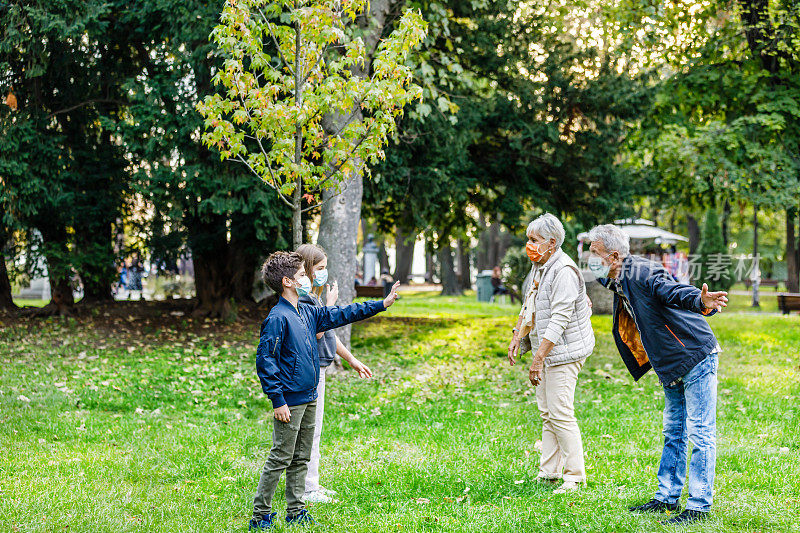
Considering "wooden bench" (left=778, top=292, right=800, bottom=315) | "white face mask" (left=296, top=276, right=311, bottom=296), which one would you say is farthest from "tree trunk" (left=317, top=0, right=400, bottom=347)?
"wooden bench" (left=778, top=292, right=800, bottom=315)

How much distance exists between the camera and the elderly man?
437cm

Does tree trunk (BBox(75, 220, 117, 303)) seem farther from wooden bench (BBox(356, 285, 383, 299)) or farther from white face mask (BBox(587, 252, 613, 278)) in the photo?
white face mask (BBox(587, 252, 613, 278))

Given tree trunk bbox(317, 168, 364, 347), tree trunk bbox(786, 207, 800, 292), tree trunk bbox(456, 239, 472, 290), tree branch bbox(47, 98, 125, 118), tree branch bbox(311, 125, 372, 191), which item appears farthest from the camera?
tree trunk bbox(456, 239, 472, 290)

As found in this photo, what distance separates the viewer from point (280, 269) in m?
4.22

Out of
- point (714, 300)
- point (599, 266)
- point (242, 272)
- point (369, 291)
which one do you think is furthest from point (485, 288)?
point (714, 300)

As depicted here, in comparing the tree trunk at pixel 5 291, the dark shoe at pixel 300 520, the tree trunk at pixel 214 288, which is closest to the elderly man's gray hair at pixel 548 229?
the dark shoe at pixel 300 520

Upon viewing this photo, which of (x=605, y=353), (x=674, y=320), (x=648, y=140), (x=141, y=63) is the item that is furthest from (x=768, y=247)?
(x=674, y=320)

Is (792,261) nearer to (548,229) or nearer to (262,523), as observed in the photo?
(548,229)

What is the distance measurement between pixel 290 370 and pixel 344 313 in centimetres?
49

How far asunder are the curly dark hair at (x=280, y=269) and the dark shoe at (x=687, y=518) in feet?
9.07

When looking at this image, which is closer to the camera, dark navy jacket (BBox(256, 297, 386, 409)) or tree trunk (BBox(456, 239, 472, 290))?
dark navy jacket (BBox(256, 297, 386, 409))

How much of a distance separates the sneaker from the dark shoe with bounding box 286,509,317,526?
420 millimetres

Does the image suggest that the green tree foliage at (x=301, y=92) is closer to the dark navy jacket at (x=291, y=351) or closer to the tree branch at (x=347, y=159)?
the tree branch at (x=347, y=159)

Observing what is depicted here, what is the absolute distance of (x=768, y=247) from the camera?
158 feet
